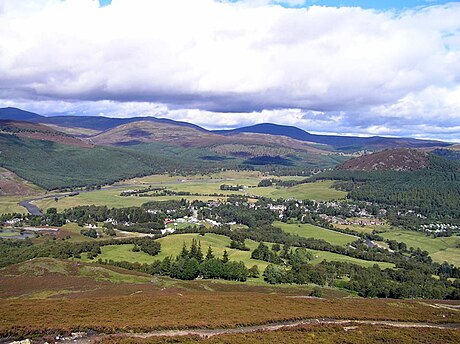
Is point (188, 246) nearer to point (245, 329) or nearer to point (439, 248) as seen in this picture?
point (245, 329)

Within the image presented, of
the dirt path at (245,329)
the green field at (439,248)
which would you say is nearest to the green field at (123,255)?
the dirt path at (245,329)

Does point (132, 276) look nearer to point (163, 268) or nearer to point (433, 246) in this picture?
point (163, 268)

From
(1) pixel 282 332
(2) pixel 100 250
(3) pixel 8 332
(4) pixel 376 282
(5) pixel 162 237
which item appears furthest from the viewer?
(5) pixel 162 237

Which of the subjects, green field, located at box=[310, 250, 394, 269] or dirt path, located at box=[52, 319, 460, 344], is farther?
green field, located at box=[310, 250, 394, 269]

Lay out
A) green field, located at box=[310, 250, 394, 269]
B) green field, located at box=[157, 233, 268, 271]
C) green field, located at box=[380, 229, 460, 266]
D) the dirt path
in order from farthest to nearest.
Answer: green field, located at box=[380, 229, 460, 266]
green field, located at box=[310, 250, 394, 269]
green field, located at box=[157, 233, 268, 271]
the dirt path

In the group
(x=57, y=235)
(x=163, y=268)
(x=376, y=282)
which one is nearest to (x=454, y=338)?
(x=376, y=282)

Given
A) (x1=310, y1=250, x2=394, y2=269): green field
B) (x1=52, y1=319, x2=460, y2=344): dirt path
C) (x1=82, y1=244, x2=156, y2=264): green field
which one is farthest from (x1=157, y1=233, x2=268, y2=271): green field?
(x1=52, y1=319, x2=460, y2=344): dirt path

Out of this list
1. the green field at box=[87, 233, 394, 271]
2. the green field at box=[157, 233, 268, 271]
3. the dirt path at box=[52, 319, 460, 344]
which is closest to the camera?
the dirt path at box=[52, 319, 460, 344]

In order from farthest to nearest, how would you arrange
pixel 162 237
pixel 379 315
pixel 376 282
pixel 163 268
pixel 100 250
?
pixel 162 237
pixel 100 250
pixel 163 268
pixel 376 282
pixel 379 315

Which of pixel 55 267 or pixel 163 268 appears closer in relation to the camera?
pixel 55 267

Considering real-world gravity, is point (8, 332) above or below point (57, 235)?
above

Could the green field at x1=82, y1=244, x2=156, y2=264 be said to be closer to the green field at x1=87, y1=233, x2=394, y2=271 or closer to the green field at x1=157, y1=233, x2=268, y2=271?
the green field at x1=87, y1=233, x2=394, y2=271
